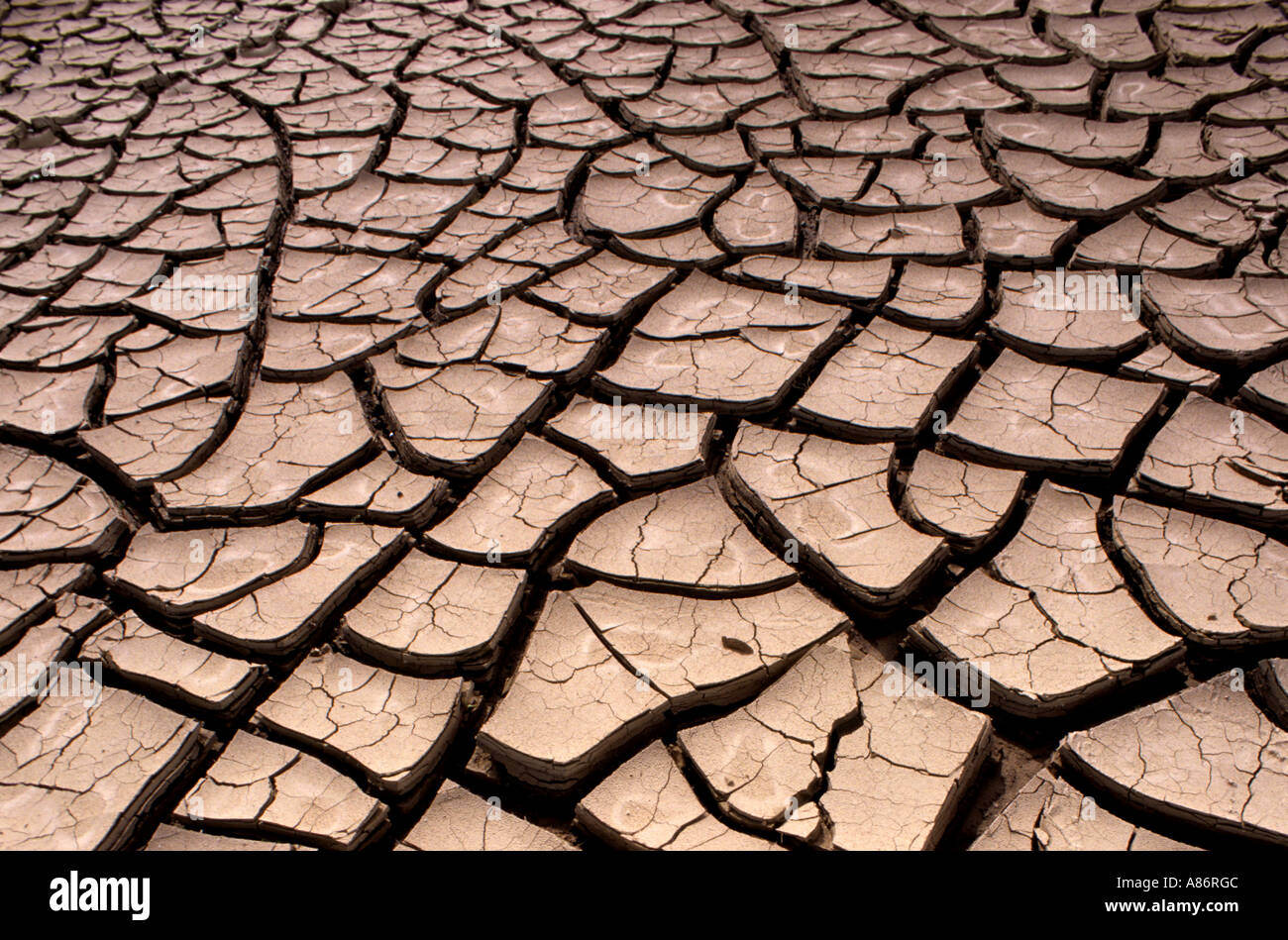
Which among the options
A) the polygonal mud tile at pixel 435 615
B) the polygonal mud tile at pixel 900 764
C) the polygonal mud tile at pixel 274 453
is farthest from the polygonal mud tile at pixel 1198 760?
the polygonal mud tile at pixel 274 453

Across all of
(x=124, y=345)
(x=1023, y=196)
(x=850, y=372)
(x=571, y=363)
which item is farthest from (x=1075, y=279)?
(x=124, y=345)

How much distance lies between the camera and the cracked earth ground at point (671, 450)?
4.64ft

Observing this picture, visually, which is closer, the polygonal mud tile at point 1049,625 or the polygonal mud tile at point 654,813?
the polygonal mud tile at point 654,813

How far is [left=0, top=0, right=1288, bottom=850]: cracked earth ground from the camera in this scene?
141 centimetres

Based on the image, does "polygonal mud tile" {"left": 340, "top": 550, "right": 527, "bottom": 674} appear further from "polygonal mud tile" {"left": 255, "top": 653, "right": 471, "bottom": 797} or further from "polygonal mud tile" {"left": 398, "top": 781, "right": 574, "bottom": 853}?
"polygonal mud tile" {"left": 398, "top": 781, "right": 574, "bottom": 853}

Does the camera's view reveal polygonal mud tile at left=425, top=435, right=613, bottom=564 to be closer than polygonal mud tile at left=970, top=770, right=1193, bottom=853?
No

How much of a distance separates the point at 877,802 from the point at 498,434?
1.08 meters

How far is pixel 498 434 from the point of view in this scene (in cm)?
197

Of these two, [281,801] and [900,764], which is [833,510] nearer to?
[900,764]

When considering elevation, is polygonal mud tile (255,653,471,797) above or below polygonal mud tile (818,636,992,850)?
below

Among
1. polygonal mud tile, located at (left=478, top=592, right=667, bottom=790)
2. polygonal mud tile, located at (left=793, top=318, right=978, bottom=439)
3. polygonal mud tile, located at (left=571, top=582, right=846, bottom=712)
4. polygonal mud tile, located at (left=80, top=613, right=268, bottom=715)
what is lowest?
polygonal mud tile, located at (left=80, top=613, right=268, bottom=715)

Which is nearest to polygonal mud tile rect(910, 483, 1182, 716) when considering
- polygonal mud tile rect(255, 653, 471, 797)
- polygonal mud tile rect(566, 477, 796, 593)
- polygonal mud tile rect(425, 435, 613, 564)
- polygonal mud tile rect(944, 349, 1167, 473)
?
polygonal mud tile rect(944, 349, 1167, 473)

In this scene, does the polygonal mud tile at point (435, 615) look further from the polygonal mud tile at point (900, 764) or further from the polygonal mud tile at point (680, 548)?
the polygonal mud tile at point (900, 764)
